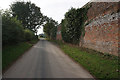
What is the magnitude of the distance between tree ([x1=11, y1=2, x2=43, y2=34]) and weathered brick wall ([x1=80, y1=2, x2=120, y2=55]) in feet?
91.0

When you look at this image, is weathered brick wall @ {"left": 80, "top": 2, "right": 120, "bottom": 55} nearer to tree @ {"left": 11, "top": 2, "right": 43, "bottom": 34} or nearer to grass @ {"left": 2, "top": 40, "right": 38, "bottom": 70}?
grass @ {"left": 2, "top": 40, "right": 38, "bottom": 70}

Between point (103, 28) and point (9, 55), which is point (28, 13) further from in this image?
point (103, 28)

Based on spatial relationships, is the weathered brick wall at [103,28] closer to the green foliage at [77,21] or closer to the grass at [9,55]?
the green foliage at [77,21]

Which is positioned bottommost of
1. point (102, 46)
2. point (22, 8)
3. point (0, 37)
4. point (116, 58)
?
point (116, 58)

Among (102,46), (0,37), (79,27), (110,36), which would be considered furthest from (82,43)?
(0,37)

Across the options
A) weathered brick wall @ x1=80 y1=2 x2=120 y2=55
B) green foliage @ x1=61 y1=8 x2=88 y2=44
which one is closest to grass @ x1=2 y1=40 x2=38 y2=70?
weathered brick wall @ x1=80 y1=2 x2=120 y2=55

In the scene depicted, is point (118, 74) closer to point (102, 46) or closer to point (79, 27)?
point (102, 46)

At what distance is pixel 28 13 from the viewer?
107ft

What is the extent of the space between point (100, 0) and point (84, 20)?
3192 millimetres

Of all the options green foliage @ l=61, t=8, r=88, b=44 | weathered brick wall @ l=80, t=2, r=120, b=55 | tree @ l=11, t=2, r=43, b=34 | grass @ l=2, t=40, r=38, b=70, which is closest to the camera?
grass @ l=2, t=40, r=38, b=70

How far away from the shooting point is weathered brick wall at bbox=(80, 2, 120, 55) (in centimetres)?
633

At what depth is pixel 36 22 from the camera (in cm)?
3719

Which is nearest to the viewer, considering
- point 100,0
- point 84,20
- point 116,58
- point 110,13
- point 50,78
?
point 50,78

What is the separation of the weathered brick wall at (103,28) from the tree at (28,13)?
27.7m
